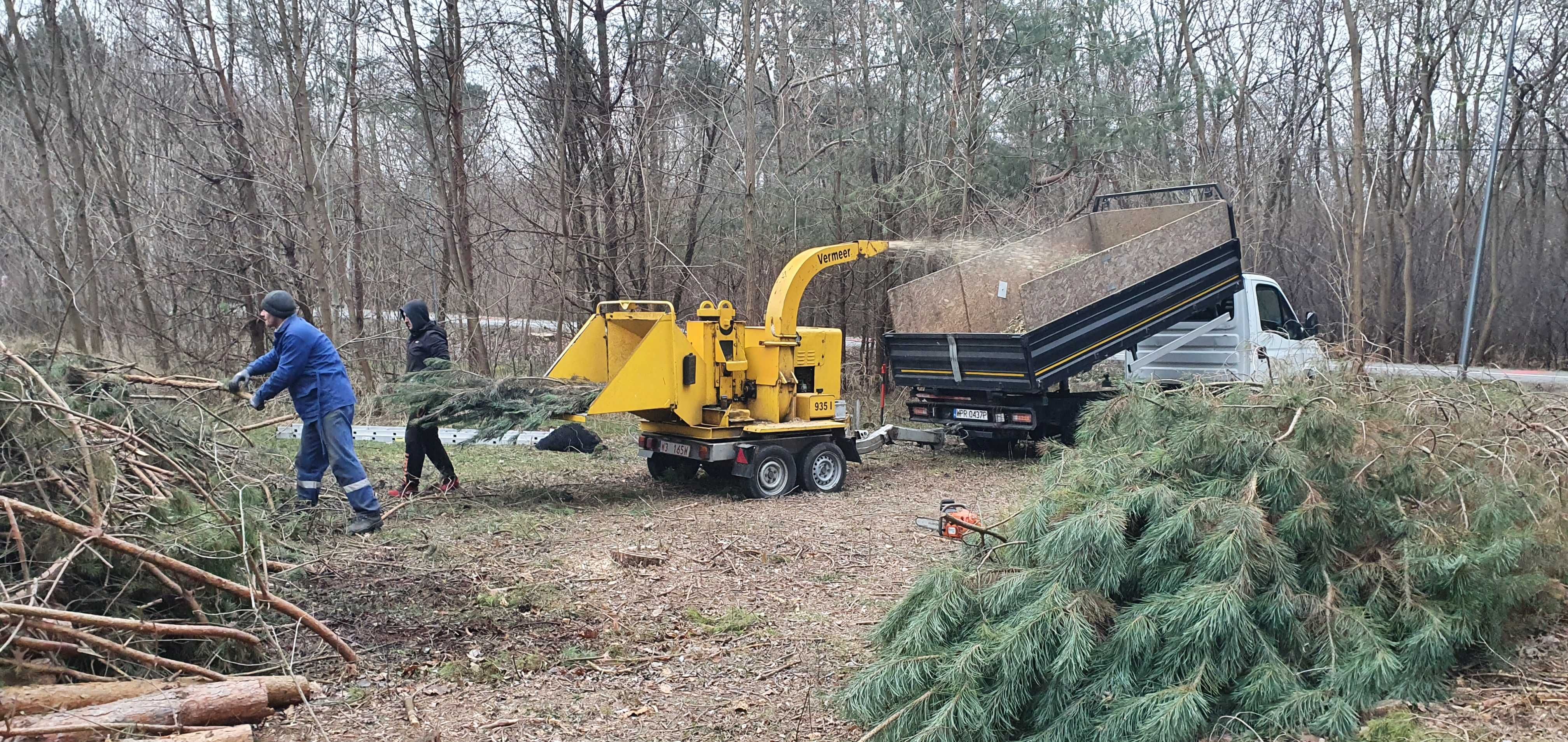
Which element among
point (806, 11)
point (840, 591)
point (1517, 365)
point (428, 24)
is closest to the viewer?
point (840, 591)

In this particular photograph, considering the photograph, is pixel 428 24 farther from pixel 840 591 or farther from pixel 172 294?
pixel 840 591

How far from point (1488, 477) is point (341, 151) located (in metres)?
19.5

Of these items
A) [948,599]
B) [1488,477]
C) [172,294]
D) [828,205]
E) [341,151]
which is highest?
[341,151]

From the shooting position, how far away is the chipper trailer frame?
342 inches

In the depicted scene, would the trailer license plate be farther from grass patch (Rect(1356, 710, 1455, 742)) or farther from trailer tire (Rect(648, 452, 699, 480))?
grass patch (Rect(1356, 710, 1455, 742))

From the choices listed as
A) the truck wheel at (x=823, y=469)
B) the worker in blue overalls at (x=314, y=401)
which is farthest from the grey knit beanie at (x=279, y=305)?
the truck wheel at (x=823, y=469)

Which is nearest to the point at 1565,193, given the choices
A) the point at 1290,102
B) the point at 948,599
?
the point at 1290,102

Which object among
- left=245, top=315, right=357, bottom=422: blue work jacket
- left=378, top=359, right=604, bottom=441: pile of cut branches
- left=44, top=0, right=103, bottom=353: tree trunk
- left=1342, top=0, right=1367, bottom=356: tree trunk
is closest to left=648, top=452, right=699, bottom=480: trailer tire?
left=378, top=359, right=604, bottom=441: pile of cut branches

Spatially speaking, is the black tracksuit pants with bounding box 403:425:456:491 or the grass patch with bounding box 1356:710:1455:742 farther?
the black tracksuit pants with bounding box 403:425:456:491

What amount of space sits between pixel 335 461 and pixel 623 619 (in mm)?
2934

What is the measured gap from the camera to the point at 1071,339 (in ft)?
34.6

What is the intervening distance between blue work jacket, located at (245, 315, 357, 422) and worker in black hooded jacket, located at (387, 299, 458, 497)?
1.21 meters

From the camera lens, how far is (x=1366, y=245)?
23.5 metres

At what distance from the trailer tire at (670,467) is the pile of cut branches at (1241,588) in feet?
18.0
